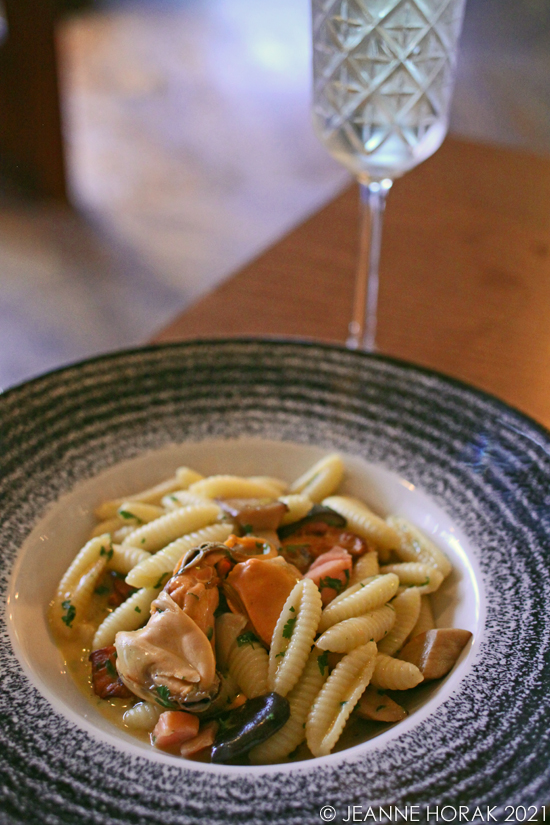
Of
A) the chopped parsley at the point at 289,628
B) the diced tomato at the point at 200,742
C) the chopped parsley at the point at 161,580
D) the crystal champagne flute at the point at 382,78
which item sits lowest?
the diced tomato at the point at 200,742

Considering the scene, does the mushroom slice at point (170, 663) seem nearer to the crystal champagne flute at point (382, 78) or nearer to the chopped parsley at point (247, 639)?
the chopped parsley at point (247, 639)

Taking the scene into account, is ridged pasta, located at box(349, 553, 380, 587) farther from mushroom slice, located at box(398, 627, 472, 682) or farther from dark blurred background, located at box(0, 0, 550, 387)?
dark blurred background, located at box(0, 0, 550, 387)

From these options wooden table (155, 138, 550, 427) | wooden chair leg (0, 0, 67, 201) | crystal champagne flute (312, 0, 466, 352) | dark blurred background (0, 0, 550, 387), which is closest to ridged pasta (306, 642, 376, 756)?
wooden table (155, 138, 550, 427)

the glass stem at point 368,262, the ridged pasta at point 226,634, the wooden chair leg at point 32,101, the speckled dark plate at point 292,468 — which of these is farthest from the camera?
the wooden chair leg at point 32,101

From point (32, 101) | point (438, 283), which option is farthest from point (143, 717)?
point (32, 101)

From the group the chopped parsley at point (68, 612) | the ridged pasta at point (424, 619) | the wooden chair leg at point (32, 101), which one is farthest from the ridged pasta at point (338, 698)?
the wooden chair leg at point (32, 101)

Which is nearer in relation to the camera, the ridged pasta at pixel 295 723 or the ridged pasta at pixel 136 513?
the ridged pasta at pixel 295 723

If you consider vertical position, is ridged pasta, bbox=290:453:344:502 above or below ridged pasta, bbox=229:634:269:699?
above
